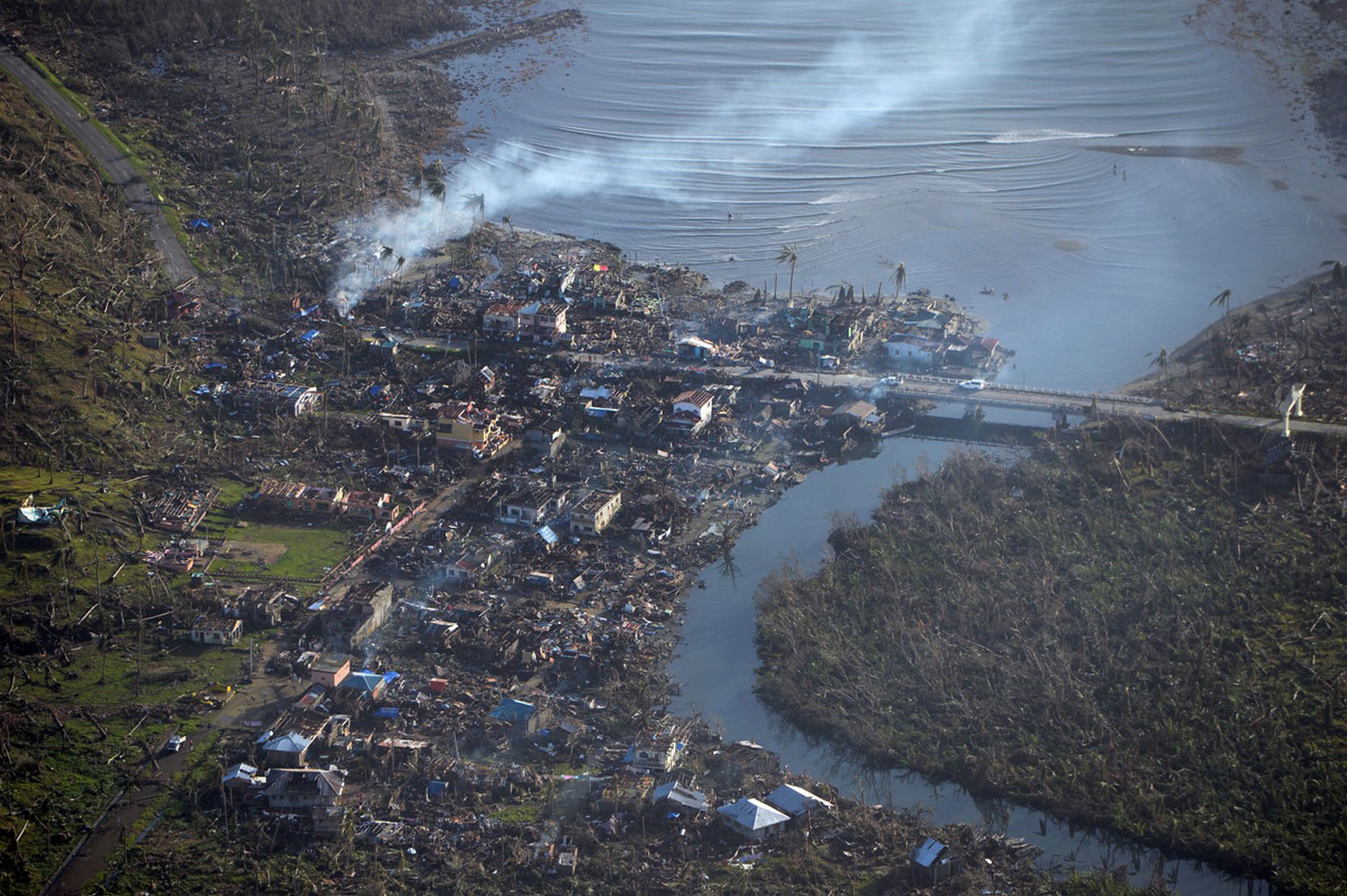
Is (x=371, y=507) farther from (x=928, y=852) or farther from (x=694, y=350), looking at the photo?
(x=928, y=852)

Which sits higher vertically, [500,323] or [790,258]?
[790,258]

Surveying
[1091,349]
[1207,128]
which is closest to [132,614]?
[1091,349]

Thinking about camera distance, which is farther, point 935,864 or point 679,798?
point 679,798

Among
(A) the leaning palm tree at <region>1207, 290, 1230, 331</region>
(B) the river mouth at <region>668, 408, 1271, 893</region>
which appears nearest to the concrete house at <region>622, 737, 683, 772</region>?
(B) the river mouth at <region>668, 408, 1271, 893</region>

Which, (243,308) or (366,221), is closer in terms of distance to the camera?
(243,308)

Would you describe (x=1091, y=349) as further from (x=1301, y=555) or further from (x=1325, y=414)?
(x=1301, y=555)

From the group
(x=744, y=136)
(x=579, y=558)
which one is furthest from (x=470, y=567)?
(x=744, y=136)

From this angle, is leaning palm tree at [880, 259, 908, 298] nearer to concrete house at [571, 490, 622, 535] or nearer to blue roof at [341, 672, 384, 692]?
concrete house at [571, 490, 622, 535]
